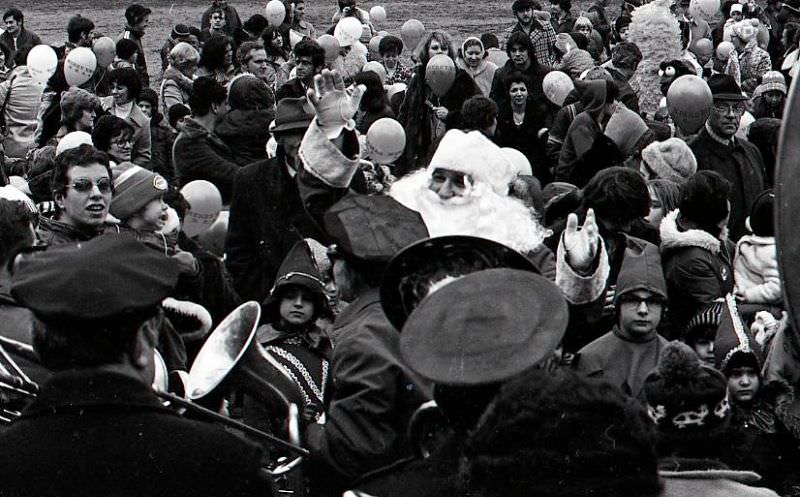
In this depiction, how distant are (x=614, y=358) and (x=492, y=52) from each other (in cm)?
800

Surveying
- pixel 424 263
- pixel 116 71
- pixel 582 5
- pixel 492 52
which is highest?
pixel 424 263

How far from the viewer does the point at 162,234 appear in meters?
5.64

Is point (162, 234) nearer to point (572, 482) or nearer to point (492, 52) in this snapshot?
point (572, 482)

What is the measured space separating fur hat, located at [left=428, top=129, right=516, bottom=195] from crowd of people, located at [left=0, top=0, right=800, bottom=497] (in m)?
0.01

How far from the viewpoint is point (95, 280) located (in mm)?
2555

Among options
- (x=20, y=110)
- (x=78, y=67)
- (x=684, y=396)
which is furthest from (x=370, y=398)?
(x=20, y=110)

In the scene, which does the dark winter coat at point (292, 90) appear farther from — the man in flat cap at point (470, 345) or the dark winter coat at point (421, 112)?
the man in flat cap at point (470, 345)

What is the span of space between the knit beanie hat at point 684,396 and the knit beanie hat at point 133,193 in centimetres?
230

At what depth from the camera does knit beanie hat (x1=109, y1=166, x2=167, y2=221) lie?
555 cm

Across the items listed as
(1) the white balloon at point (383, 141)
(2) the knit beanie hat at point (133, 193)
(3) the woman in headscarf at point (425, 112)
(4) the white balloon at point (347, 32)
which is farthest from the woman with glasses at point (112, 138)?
(4) the white balloon at point (347, 32)

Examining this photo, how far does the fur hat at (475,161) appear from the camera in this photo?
4625mm

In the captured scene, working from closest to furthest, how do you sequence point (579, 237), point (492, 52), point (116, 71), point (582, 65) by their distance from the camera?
point (579, 237)
point (116, 71)
point (582, 65)
point (492, 52)

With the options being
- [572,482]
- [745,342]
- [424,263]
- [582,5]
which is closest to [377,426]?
[424,263]

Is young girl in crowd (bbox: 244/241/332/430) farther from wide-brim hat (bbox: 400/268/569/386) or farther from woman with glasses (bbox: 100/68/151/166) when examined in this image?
woman with glasses (bbox: 100/68/151/166)
